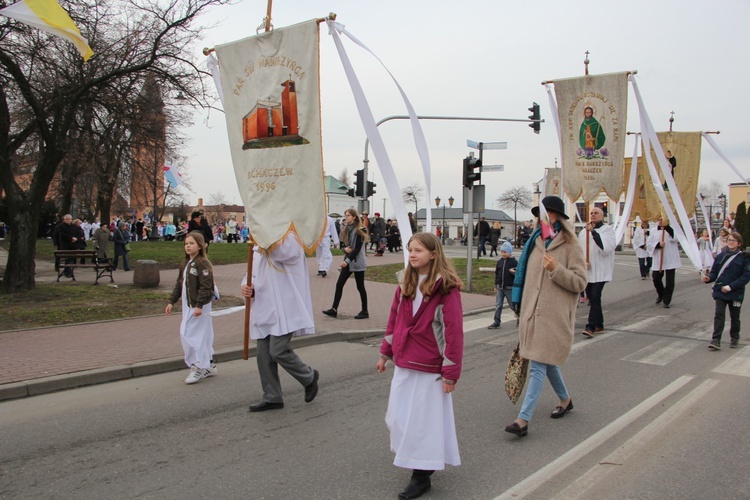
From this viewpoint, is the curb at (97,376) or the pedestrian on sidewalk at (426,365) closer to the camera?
the pedestrian on sidewalk at (426,365)

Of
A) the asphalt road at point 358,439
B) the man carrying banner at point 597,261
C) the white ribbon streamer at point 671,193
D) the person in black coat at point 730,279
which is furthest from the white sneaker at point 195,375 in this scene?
the person in black coat at point 730,279

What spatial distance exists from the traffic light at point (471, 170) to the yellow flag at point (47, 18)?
9.45 metres

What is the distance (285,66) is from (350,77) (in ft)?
3.00

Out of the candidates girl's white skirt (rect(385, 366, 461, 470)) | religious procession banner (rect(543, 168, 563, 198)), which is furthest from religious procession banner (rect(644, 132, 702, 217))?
girl's white skirt (rect(385, 366, 461, 470))

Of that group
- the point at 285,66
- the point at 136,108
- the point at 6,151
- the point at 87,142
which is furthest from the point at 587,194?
the point at 87,142

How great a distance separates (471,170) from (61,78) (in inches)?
375

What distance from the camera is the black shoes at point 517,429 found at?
14.4 ft

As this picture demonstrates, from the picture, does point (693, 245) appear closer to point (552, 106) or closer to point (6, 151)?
point (552, 106)

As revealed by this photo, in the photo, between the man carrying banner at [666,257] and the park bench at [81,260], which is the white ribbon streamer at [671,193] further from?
the park bench at [81,260]

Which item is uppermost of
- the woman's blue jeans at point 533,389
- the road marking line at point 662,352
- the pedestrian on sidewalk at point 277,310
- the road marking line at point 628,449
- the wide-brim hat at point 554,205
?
the wide-brim hat at point 554,205

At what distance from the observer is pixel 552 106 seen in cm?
1042

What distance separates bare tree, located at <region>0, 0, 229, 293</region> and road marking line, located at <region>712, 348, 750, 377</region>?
11.3m

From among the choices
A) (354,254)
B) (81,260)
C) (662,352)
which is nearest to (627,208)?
(662,352)

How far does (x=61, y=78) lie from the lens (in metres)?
12.0
